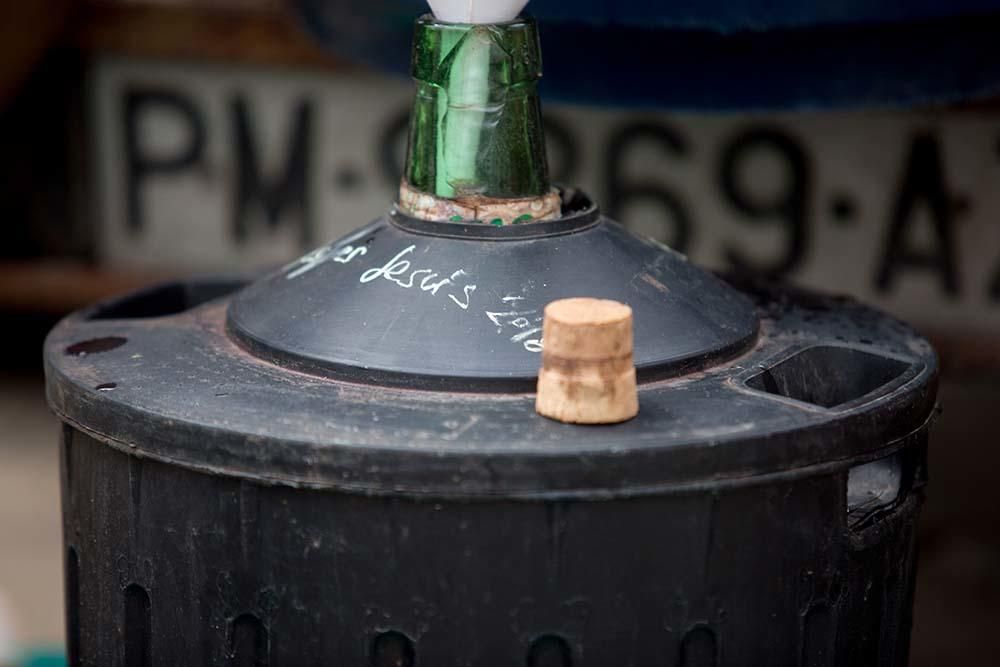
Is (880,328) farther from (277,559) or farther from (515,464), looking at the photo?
(277,559)

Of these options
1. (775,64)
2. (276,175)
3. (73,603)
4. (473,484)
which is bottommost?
(73,603)

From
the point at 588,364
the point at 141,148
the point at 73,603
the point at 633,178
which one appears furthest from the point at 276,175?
the point at 588,364

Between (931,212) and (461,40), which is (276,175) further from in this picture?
(461,40)

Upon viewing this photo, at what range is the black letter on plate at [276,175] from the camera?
3217 millimetres

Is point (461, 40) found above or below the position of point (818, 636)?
above

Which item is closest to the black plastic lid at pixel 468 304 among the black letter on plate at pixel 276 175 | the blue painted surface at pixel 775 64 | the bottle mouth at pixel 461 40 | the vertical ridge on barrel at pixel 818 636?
the bottle mouth at pixel 461 40

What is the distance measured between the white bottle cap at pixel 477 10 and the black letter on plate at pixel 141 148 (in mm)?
1968

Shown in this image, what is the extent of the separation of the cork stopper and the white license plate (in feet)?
5.24

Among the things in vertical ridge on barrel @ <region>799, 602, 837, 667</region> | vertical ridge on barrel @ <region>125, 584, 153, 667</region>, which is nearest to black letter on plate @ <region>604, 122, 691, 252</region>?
vertical ridge on barrel @ <region>799, 602, 837, 667</region>

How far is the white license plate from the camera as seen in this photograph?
9.47 feet

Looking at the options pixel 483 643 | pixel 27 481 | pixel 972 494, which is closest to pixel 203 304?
pixel 483 643

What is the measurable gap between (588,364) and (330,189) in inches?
83.2

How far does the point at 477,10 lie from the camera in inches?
54.4

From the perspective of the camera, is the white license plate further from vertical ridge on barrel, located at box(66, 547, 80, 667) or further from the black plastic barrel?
vertical ridge on barrel, located at box(66, 547, 80, 667)
